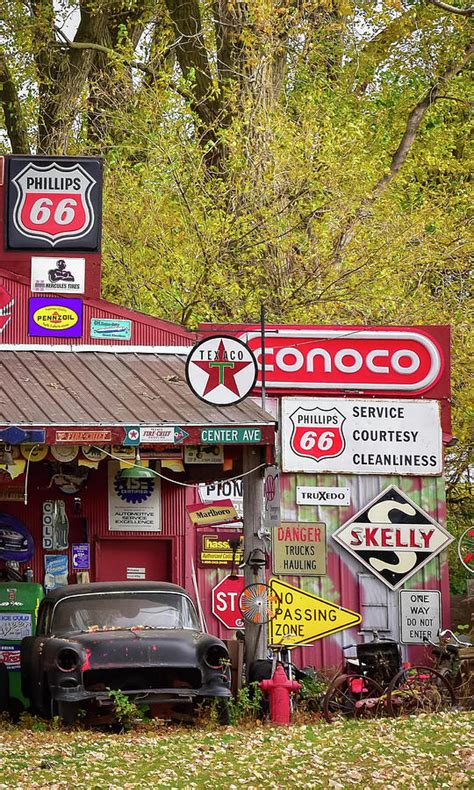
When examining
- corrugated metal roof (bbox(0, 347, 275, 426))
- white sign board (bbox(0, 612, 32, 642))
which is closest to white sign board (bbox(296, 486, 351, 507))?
corrugated metal roof (bbox(0, 347, 275, 426))

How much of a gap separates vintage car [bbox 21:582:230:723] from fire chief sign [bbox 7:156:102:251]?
5220 mm

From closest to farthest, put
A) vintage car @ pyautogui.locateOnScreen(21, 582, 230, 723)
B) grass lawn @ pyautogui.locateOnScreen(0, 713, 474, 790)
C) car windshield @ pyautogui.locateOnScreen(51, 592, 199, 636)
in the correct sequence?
grass lawn @ pyautogui.locateOnScreen(0, 713, 474, 790)
vintage car @ pyautogui.locateOnScreen(21, 582, 230, 723)
car windshield @ pyautogui.locateOnScreen(51, 592, 199, 636)

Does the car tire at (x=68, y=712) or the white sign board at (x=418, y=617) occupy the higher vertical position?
the white sign board at (x=418, y=617)

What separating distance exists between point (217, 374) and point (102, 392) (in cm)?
140

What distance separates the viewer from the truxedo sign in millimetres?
17469

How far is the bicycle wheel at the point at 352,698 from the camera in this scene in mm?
13719

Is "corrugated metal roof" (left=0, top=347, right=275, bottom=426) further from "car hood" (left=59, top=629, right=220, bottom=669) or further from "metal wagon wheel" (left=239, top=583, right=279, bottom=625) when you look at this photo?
"car hood" (left=59, top=629, right=220, bottom=669)

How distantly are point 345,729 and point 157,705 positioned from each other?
1951mm

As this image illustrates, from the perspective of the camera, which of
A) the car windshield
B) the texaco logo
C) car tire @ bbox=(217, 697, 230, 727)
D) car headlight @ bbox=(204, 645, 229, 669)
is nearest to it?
car headlight @ bbox=(204, 645, 229, 669)

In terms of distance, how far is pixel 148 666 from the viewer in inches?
493

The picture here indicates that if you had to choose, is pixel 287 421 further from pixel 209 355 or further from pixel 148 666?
pixel 148 666

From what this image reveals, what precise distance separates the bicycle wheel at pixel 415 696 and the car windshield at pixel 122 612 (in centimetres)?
225

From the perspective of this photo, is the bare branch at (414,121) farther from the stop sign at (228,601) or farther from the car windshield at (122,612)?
the car windshield at (122,612)

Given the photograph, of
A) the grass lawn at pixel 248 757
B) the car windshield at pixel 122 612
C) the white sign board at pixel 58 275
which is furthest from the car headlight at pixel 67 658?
the white sign board at pixel 58 275
